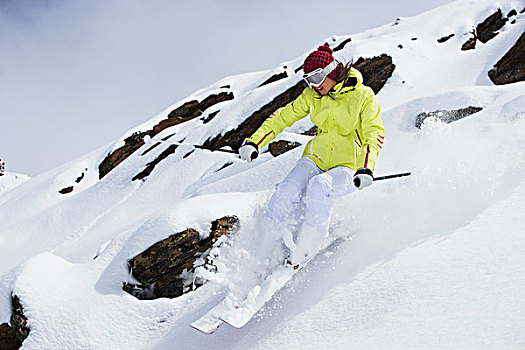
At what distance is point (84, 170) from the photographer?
17.0 metres

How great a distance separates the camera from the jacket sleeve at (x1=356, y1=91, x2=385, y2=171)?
3.33 m

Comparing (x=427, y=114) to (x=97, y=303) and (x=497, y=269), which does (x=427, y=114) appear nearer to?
(x=497, y=269)

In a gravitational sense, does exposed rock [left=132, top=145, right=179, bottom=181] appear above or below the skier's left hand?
below

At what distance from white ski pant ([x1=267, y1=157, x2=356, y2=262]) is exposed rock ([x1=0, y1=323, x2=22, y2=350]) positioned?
3.29 m

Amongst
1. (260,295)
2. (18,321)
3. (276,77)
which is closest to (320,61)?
(260,295)

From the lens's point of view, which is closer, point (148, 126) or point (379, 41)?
point (379, 41)

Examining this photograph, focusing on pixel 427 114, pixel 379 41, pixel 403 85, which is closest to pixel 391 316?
pixel 427 114

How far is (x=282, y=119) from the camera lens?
405cm

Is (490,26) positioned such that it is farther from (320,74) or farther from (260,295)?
(260,295)

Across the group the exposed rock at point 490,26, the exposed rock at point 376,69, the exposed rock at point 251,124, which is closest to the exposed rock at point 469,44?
the exposed rock at point 490,26

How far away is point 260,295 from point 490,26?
60.8 ft

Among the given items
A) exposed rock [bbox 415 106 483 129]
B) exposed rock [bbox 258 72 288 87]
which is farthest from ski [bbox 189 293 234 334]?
exposed rock [bbox 258 72 288 87]

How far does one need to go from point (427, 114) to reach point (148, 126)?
45.1 ft

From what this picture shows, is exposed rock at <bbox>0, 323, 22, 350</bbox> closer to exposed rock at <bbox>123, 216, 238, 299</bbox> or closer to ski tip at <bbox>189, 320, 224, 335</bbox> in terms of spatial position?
exposed rock at <bbox>123, 216, 238, 299</bbox>
